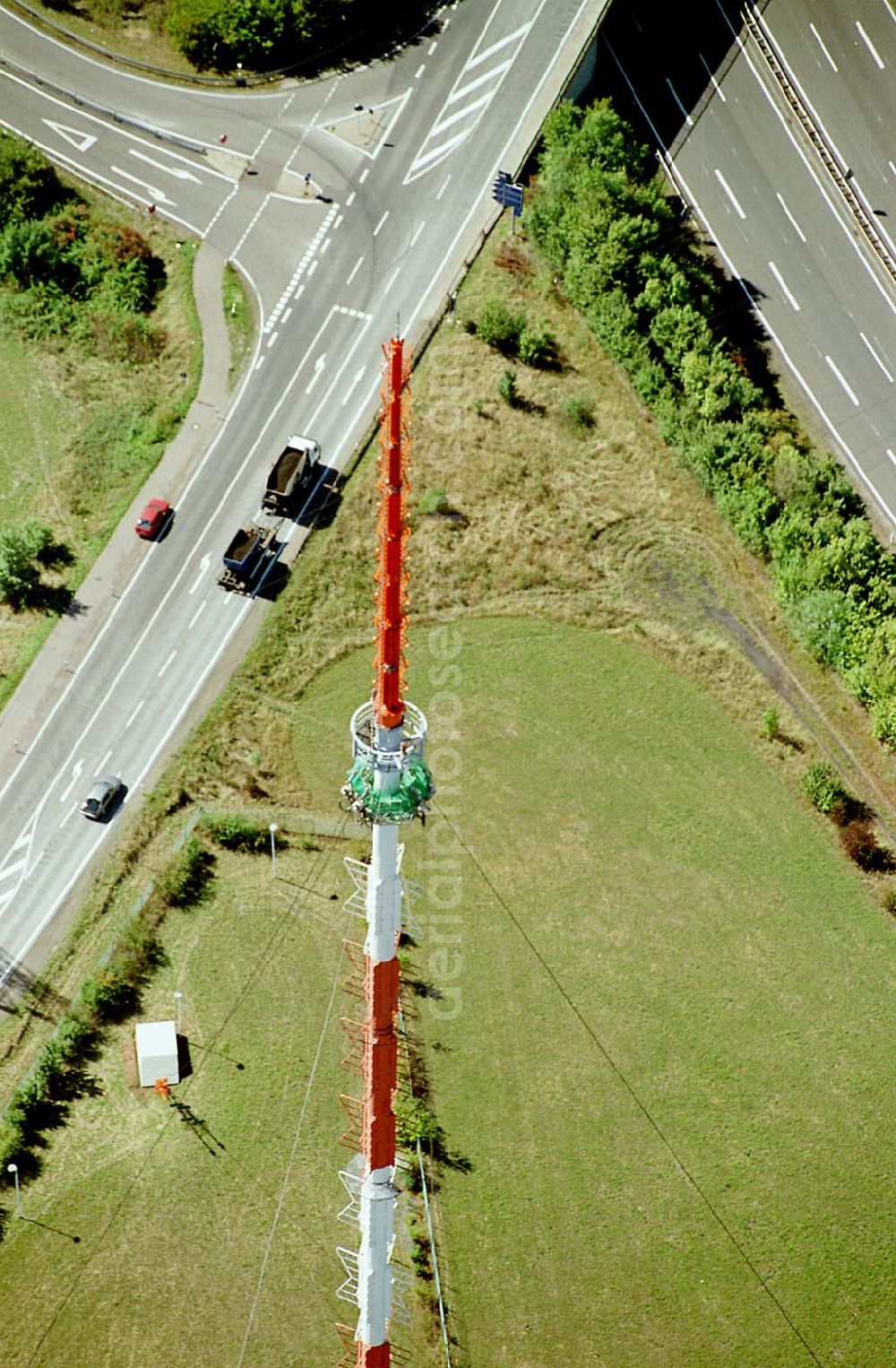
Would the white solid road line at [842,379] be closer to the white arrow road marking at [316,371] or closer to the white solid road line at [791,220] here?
the white solid road line at [791,220]

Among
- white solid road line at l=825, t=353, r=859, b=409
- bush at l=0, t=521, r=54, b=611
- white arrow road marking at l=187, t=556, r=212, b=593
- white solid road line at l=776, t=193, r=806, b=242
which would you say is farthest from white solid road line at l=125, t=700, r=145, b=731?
white solid road line at l=776, t=193, r=806, b=242

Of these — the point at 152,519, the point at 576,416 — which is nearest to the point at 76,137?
the point at 152,519

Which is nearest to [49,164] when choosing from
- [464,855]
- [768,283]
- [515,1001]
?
[768,283]

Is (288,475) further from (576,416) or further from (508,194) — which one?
(508,194)

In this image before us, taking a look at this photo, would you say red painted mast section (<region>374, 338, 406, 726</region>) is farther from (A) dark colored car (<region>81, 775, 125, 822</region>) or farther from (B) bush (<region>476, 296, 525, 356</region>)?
(B) bush (<region>476, 296, 525, 356</region>)

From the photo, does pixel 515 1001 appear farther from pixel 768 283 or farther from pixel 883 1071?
pixel 768 283

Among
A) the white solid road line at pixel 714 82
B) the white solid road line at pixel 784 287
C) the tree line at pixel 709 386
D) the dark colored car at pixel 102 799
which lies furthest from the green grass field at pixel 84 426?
the white solid road line at pixel 784 287
